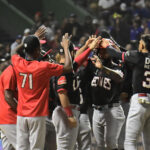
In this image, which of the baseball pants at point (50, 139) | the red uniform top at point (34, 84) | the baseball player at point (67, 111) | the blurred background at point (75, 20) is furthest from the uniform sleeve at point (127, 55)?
the blurred background at point (75, 20)

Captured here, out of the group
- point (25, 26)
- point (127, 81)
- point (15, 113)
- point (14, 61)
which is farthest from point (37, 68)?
point (25, 26)

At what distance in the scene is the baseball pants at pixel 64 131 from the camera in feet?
19.1

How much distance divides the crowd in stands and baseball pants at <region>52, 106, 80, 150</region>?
669 cm

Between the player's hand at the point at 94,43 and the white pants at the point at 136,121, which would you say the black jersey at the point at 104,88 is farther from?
the player's hand at the point at 94,43

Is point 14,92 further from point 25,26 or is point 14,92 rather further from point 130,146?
point 25,26

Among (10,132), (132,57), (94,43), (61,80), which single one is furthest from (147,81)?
(10,132)

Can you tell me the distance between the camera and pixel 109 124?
6281 mm

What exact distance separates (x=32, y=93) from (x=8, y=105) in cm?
48

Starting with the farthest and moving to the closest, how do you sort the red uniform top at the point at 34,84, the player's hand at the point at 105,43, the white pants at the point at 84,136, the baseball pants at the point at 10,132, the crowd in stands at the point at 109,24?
1. the crowd in stands at the point at 109,24
2. the white pants at the point at 84,136
3. the player's hand at the point at 105,43
4. the baseball pants at the point at 10,132
5. the red uniform top at the point at 34,84

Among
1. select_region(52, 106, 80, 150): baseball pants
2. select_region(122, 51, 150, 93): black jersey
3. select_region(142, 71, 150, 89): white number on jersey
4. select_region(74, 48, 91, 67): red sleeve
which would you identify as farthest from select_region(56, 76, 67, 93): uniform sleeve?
select_region(142, 71, 150, 89): white number on jersey

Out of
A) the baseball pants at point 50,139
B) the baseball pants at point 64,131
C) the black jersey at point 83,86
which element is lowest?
the baseball pants at point 50,139

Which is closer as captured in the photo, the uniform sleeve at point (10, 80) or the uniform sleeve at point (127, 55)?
the uniform sleeve at point (10, 80)

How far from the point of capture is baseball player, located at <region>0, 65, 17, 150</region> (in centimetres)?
555

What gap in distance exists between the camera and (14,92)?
5.67 m
